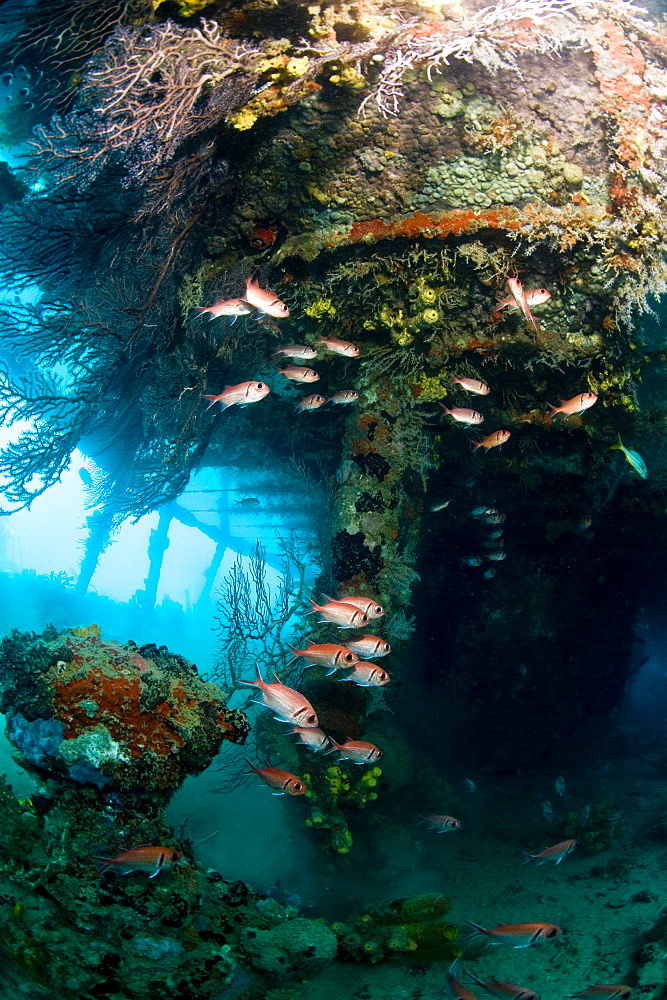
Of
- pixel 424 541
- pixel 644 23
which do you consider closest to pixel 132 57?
pixel 644 23

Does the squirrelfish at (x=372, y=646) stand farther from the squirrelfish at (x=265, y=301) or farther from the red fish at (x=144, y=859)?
the squirrelfish at (x=265, y=301)

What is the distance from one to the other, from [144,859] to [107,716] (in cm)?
98

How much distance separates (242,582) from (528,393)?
4.97 metres

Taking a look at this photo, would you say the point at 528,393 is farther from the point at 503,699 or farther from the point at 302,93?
the point at 503,699

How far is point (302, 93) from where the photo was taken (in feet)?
15.5

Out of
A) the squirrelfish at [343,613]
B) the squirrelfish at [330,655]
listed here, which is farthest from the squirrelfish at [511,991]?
the squirrelfish at [343,613]

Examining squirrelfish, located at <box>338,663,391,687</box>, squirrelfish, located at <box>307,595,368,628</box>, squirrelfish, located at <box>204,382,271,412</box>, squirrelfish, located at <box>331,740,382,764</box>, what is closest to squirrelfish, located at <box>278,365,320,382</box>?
squirrelfish, located at <box>204,382,271,412</box>

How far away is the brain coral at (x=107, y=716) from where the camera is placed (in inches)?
143

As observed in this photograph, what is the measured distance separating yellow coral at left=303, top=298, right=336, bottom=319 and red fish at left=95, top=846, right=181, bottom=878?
548 centimetres

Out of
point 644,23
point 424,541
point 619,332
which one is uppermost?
point 644,23

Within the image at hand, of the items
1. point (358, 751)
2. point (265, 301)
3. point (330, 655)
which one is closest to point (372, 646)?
point (330, 655)

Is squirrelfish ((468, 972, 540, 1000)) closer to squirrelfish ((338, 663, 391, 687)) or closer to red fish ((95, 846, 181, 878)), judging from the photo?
squirrelfish ((338, 663, 391, 687))

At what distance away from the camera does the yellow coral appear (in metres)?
Result: 6.12

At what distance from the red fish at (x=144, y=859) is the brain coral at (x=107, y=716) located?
422 mm
